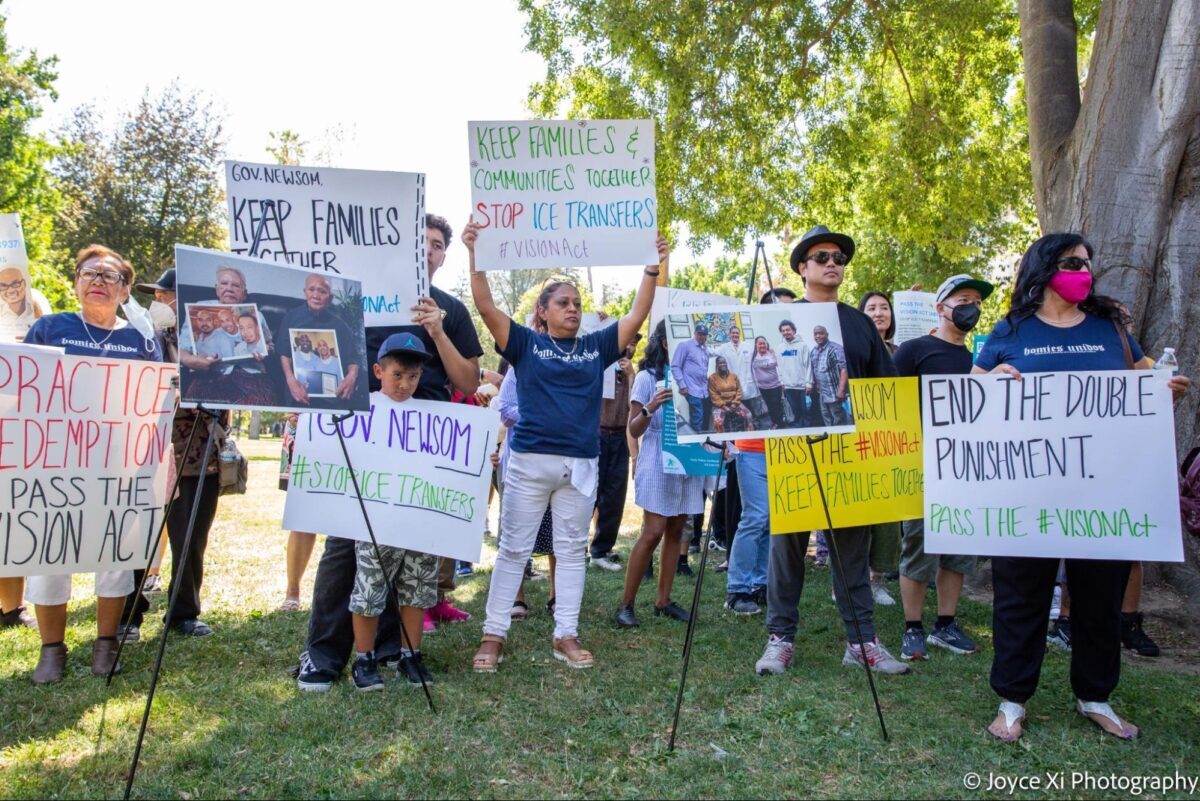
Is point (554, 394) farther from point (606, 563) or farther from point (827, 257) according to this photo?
point (606, 563)

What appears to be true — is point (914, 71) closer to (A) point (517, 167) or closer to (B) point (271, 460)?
(A) point (517, 167)

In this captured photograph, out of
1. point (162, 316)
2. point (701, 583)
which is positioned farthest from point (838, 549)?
point (162, 316)

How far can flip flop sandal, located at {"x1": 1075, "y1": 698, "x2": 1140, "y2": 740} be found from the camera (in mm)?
3836

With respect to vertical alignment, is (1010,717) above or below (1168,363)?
below

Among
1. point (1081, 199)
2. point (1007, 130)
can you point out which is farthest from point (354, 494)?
point (1007, 130)

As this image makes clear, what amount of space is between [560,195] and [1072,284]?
8.99 feet

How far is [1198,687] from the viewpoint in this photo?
4.63 m

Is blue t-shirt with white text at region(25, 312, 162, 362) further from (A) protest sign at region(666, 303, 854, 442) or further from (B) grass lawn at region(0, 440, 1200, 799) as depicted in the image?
(A) protest sign at region(666, 303, 854, 442)

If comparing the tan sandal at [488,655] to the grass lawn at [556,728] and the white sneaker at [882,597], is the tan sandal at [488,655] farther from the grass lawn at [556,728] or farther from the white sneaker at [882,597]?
the white sneaker at [882,597]

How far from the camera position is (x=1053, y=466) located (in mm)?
3984

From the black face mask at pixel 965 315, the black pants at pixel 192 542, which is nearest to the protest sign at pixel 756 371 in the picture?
the black face mask at pixel 965 315

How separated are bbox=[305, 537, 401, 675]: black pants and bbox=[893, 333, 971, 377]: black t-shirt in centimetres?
333

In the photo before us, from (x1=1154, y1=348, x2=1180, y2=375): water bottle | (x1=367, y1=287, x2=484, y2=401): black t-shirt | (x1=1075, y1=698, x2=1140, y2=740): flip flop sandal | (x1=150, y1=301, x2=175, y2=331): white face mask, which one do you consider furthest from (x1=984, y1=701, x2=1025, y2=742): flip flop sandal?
(x1=150, y1=301, x2=175, y2=331): white face mask

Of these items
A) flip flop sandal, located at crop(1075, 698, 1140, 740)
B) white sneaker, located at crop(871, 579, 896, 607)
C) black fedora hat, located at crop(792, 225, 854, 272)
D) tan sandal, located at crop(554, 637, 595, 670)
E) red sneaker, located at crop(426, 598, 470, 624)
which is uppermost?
black fedora hat, located at crop(792, 225, 854, 272)
